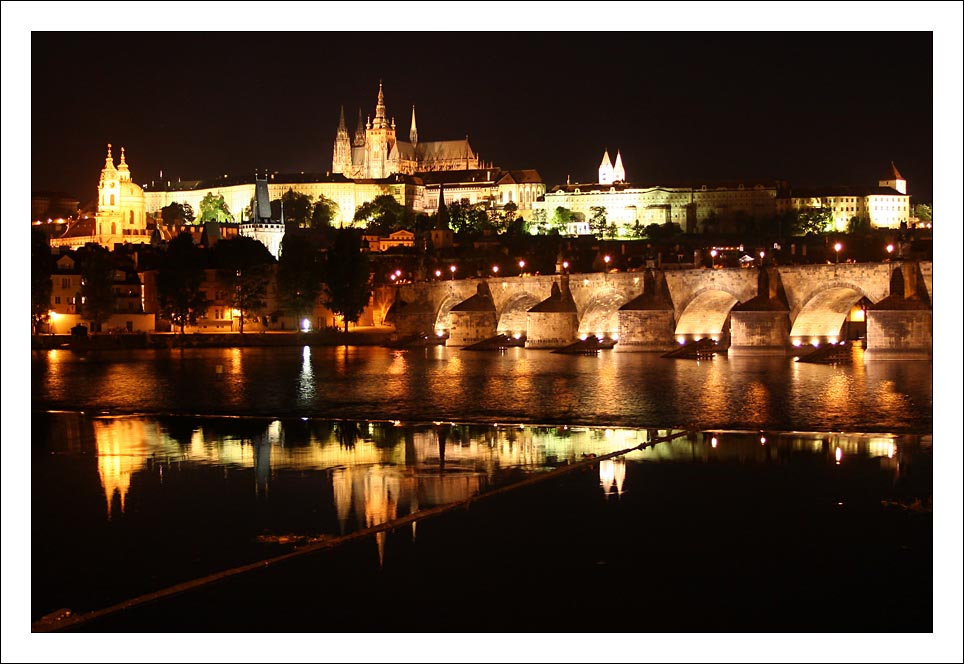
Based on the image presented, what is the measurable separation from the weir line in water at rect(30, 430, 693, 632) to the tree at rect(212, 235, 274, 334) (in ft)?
153

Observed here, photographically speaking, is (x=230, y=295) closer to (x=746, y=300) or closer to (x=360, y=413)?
(x=746, y=300)

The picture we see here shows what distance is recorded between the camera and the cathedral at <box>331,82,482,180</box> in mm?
177625

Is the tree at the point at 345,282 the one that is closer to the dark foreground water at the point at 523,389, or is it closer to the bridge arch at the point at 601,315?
the bridge arch at the point at 601,315

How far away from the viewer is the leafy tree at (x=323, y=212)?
483 ft

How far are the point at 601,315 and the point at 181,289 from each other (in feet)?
68.6

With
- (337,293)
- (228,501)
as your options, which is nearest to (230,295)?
(337,293)

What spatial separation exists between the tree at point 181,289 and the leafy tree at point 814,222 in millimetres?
90754

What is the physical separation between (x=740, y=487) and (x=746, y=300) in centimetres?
2972

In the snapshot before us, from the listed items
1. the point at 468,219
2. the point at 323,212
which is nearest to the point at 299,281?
the point at 468,219

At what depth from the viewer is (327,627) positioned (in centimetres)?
1276

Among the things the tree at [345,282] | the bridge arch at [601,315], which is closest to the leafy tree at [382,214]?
the tree at [345,282]

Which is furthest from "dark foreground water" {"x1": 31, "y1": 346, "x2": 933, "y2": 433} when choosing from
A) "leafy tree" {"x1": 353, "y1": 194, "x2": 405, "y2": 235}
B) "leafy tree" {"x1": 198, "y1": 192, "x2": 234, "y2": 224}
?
"leafy tree" {"x1": 198, "y1": 192, "x2": 234, "y2": 224}

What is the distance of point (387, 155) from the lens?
17762 cm

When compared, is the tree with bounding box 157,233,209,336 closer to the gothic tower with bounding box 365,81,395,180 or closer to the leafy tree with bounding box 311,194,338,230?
the leafy tree with bounding box 311,194,338,230
